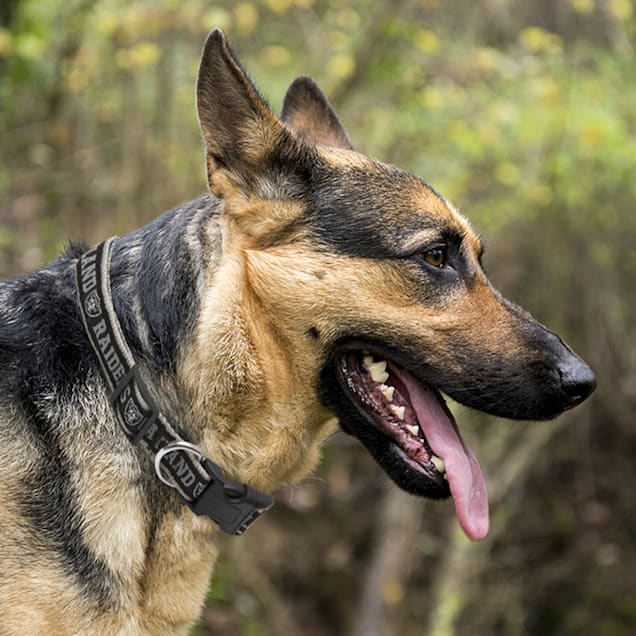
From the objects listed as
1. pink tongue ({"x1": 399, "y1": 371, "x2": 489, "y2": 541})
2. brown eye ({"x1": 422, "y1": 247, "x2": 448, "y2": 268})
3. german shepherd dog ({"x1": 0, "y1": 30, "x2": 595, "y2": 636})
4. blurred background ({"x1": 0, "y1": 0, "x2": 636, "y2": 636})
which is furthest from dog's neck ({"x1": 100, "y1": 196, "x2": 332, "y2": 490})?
blurred background ({"x1": 0, "y1": 0, "x2": 636, "y2": 636})

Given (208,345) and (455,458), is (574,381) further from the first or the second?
(208,345)

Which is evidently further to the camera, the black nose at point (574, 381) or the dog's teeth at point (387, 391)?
the dog's teeth at point (387, 391)

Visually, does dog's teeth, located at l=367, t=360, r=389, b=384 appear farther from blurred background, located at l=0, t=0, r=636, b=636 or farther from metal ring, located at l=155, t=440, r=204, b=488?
blurred background, located at l=0, t=0, r=636, b=636

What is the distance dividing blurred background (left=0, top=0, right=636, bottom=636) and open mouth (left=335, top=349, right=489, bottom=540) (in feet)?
13.3

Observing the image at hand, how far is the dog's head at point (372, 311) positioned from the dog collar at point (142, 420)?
0.37m

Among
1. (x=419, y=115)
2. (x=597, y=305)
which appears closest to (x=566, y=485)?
(x=597, y=305)

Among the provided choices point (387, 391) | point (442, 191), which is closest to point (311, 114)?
point (387, 391)

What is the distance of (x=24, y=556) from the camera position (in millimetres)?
2646

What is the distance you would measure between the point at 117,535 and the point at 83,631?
29cm

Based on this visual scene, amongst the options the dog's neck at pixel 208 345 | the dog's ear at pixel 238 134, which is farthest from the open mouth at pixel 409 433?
the dog's ear at pixel 238 134

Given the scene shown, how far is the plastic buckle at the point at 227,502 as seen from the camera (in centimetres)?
284

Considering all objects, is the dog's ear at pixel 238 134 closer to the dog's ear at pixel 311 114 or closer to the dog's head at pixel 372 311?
the dog's head at pixel 372 311

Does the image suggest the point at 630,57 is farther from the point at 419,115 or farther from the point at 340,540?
the point at 340,540

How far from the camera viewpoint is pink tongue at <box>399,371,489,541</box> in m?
3.06
